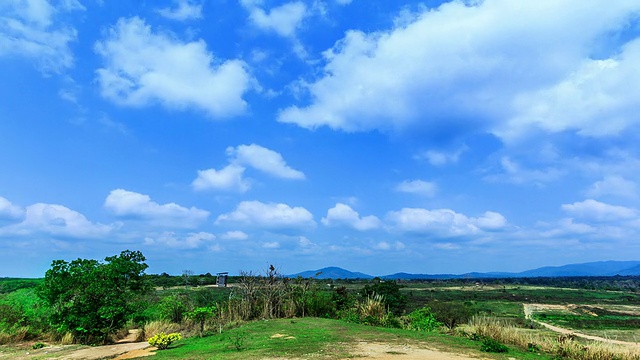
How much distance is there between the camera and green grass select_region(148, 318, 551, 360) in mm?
10937

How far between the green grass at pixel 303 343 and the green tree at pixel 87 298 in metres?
3.31

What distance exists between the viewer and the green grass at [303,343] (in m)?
10.9

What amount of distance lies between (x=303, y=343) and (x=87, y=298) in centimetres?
935

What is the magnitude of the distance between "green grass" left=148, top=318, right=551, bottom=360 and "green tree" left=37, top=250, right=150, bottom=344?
3.31 meters

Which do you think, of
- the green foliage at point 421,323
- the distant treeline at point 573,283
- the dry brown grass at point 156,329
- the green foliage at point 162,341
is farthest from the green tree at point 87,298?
the distant treeline at point 573,283

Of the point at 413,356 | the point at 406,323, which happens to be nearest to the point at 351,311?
the point at 406,323

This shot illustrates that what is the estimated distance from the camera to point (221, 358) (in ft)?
34.1

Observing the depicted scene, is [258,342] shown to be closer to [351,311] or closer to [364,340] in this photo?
[364,340]

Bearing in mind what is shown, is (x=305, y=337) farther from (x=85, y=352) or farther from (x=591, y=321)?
(x=591, y=321)

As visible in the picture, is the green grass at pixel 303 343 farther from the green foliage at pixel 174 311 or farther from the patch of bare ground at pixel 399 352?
the green foliage at pixel 174 311

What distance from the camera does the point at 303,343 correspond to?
484 inches

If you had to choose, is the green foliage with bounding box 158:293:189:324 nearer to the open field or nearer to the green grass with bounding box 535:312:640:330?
the open field

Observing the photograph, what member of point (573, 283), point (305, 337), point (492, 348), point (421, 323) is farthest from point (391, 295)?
point (573, 283)

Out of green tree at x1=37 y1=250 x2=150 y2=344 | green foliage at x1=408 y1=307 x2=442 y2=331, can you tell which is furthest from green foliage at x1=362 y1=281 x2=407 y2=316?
green tree at x1=37 y1=250 x2=150 y2=344
